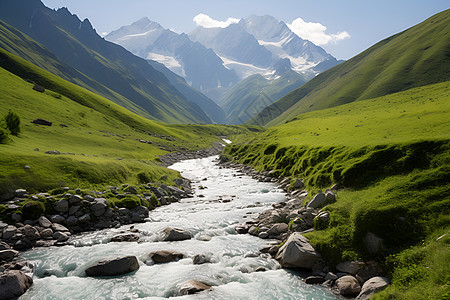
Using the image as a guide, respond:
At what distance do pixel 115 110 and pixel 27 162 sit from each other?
136 m

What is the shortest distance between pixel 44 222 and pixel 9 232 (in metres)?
2.93

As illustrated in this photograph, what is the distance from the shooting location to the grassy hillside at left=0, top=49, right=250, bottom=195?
2961 centimetres

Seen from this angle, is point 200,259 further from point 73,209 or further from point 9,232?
point 9,232

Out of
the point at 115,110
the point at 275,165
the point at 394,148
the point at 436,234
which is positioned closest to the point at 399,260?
the point at 436,234

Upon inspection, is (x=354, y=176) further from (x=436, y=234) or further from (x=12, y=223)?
(x=12, y=223)

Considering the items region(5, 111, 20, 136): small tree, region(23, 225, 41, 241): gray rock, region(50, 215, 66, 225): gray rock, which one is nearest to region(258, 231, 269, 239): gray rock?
region(50, 215, 66, 225): gray rock

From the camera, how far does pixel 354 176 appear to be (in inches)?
1029

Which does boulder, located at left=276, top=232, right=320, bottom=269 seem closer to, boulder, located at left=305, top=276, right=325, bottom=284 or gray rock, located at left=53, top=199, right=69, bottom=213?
boulder, located at left=305, top=276, right=325, bottom=284

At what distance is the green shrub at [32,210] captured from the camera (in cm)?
2348

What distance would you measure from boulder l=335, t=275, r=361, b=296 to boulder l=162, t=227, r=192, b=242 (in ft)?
45.2

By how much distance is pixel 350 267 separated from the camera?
16.1 meters

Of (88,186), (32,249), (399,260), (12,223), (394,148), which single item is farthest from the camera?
(88,186)

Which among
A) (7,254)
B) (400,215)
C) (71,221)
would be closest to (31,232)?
(7,254)

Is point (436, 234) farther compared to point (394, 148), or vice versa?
point (394, 148)
